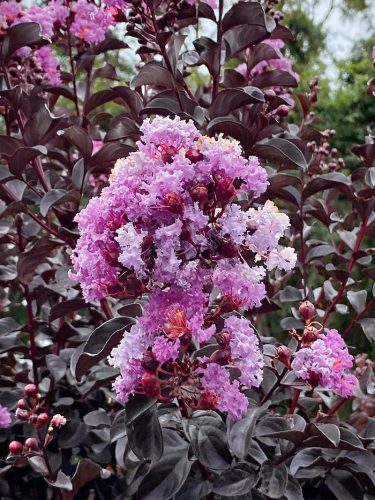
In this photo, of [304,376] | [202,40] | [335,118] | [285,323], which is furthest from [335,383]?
[335,118]

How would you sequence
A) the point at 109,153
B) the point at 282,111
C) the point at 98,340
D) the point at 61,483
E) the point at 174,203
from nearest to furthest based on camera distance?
the point at 174,203, the point at 98,340, the point at 61,483, the point at 282,111, the point at 109,153

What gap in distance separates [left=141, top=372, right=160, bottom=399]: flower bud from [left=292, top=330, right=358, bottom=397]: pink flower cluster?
0.24m

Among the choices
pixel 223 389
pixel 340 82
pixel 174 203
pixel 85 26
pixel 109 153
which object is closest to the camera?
pixel 174 203

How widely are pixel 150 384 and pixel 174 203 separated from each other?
0.27 m

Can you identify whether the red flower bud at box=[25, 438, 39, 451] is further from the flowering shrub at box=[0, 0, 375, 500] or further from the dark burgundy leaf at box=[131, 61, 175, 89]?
the dark burgundy leaf at box=[131, 61, 175, 89]

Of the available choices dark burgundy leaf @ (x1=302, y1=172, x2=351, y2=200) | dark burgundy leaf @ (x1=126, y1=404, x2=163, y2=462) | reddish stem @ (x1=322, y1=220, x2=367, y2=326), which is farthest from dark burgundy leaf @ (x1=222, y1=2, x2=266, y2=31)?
dark burgundy leaf @ (x1=126, y1=404, x2=163, y2=462)

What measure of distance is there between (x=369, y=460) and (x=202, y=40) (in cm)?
92

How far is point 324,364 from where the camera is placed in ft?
3.51

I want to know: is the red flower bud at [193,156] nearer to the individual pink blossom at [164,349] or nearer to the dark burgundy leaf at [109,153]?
the individual pink blossom at [164,349]

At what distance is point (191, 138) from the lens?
3.33 ft

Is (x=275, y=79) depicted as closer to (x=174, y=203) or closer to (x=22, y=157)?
(x=22, y=157)

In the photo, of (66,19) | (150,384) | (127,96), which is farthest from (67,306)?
(66,19)

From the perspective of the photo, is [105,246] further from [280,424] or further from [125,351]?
[280,424]

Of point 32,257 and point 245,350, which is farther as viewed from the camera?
point 32,257
